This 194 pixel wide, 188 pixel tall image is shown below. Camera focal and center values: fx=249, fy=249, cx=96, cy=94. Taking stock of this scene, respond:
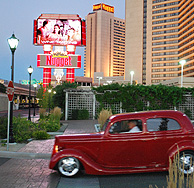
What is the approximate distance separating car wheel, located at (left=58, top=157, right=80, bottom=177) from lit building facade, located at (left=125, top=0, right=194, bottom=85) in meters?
103

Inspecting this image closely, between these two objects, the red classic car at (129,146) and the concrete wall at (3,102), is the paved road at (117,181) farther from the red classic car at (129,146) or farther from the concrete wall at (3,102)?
the concrete wall at (3,102)

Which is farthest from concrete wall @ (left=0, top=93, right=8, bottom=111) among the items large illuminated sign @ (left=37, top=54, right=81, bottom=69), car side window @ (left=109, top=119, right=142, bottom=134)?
car side window @ (left=109, top=119, right=142, bottom=134)

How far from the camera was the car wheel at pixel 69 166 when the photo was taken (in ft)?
19.8

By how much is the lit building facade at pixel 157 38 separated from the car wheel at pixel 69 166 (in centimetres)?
10290

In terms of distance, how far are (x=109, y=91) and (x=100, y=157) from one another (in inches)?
672

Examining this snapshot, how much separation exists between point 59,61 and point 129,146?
180ft

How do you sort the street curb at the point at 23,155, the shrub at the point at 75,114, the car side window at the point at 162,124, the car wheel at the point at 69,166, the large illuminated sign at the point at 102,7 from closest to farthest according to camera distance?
the car wheel at the point at 69,166 < the car side window at the point at 162,124 < the street curb at the point at 23,155 < the shrub at the point at 75,114 < the large illuminated sign at the point at 102,7

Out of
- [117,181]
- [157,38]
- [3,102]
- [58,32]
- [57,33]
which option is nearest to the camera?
[117,181]

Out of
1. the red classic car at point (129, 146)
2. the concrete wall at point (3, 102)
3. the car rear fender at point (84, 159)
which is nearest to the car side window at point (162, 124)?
the red classic car at point (129, 146)

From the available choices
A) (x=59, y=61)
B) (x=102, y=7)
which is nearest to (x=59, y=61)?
(x=59, y=61)

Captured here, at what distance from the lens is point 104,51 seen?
7392 inches

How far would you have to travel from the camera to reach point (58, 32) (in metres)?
58.5

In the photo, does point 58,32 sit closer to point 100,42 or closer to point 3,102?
point 3,102

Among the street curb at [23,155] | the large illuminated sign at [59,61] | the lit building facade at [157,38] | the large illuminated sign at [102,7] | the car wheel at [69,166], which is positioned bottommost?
the street curb at [23,155]
